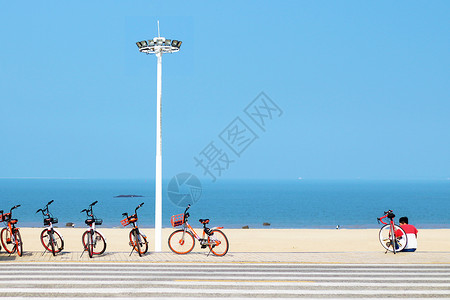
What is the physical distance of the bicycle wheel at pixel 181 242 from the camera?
53.9 ft

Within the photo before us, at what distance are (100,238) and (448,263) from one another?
919cm

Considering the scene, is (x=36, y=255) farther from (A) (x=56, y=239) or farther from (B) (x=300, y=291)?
(B) (x=300, y=291)

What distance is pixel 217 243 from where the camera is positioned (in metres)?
16.1

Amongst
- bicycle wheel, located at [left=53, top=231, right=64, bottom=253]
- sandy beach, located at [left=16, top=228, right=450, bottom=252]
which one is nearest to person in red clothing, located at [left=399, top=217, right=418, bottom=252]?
sandy beach, located at [left=16, top=228, right=450, bottom=252]

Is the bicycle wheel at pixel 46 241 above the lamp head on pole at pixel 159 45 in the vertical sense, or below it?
below

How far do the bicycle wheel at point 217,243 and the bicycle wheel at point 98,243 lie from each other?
9.45 feet

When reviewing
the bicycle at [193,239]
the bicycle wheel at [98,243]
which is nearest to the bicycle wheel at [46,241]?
the bicycle wheel at [98,243]

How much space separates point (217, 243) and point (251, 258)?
3.33 ft

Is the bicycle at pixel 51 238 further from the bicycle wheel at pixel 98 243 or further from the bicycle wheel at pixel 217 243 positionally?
the bicycle wheel at pixel 217 243

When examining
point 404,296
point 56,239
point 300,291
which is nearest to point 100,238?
point 56,239

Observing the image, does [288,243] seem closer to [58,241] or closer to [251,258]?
[251,258]

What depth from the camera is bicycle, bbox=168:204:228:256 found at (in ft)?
52.8

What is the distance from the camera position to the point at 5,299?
1016 centimetres

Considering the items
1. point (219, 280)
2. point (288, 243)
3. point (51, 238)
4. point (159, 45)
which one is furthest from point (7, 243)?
point (288, 243)
